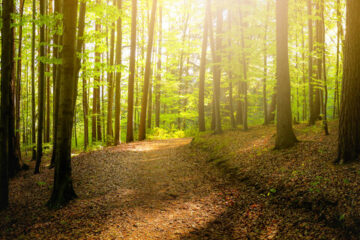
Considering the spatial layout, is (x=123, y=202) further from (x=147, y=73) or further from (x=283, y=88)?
(x=147, y=73)

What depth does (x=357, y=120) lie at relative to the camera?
560 centimetres

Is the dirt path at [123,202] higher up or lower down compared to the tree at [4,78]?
lower down

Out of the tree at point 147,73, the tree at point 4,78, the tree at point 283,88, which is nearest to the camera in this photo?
the tree at point 4,78

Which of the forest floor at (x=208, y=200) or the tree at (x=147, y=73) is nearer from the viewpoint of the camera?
the forest floor at (x=208, y=200)

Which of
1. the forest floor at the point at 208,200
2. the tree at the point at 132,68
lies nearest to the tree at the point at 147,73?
the tree at the point at 132,68

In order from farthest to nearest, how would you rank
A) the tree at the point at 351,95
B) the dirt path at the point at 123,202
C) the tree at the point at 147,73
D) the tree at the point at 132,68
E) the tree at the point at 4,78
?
1. the tree at the point at 147,73
2. the tree at the point at 132,68
3. the tree at the point at 4,78
4. the tree at the point at 351,95
5. the dirt path at the point at 123,202

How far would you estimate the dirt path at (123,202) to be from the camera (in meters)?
4.77

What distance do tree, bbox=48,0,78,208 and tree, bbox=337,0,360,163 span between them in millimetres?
7064

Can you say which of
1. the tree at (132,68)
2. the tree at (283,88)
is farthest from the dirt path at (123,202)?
the tree at (132,68)

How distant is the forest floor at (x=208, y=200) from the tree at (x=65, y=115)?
45 cm

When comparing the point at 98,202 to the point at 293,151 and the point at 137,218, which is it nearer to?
the point at 137,218

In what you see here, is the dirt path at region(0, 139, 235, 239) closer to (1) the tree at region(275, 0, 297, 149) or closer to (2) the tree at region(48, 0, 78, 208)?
(2) the tree at region(48, 0, 78, 208)

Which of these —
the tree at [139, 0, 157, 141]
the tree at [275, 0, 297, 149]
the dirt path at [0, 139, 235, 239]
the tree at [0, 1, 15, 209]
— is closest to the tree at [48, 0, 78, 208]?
the dirt path at [0, 139, 235, 239]

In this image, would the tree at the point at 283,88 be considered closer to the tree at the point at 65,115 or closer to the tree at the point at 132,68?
the tree at the point at 65,115
